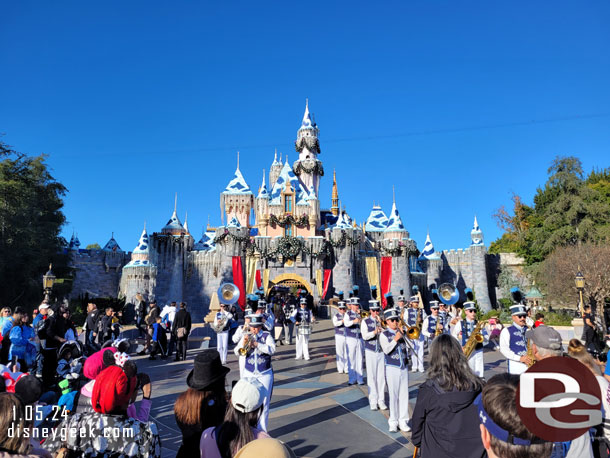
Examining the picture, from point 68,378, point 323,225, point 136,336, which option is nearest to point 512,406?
point 68,378

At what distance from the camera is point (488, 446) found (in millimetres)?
2088

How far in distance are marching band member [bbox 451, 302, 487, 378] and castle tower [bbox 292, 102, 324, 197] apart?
109ft

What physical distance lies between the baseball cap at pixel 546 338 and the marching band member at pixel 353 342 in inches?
217

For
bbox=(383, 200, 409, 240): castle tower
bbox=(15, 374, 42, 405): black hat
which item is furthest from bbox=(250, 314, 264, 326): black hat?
bbox=(383, 200, 409, 240): castle tower

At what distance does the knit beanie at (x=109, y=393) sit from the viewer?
2.74 metres

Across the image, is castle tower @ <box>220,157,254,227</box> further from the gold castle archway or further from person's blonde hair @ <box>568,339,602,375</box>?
person's blonde hair @ <box>568,339,602,375</box>

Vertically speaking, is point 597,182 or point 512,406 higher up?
point 597,182

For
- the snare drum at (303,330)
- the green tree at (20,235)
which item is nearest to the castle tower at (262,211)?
the green tree at (20,235)

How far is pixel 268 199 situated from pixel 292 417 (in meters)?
33.1

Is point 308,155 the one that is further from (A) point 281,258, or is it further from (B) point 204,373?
(B) point 204,373

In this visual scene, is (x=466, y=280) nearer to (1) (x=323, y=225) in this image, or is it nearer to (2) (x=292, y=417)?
(1) (x=323, y=225)

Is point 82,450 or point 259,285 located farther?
point 259,285

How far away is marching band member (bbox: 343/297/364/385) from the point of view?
9.60 metres

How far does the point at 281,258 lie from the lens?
35.4m
